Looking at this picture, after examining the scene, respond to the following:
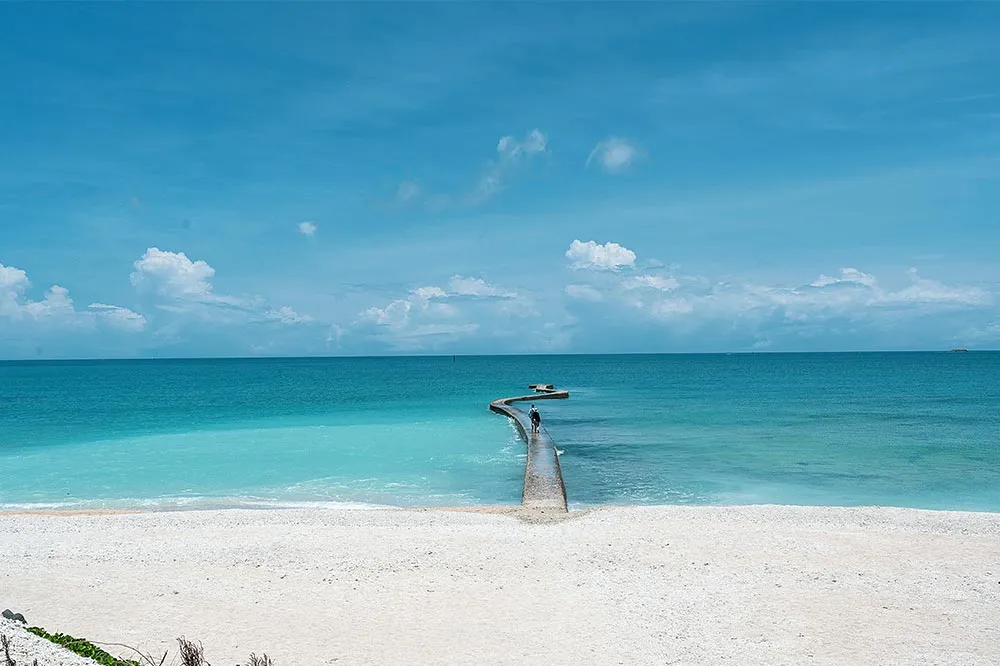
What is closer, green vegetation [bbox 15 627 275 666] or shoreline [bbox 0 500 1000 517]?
green vegetation [bbox 15 627 275 666]

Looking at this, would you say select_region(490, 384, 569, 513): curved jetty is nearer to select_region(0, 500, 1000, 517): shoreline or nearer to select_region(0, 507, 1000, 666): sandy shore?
select_region(0, 500, 1000, 517): shoreline

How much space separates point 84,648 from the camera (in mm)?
8016

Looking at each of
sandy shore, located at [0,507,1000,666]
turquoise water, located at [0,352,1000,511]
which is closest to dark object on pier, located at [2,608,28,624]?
sandy shore, located at [0,507,1000,666]

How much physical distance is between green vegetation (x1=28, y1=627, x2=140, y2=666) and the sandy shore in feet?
2.41

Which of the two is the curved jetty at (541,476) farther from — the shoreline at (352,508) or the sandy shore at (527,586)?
the sandy shore at (527,586)

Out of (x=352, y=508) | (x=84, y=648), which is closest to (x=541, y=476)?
(x=352, y=508)

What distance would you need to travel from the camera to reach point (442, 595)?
426 inches

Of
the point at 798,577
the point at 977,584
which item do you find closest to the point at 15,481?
the point at 798,577

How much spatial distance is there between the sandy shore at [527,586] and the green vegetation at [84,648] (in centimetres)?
73

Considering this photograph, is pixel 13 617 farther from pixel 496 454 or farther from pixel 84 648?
pixel 496 454

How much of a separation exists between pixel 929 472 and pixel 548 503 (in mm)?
13146

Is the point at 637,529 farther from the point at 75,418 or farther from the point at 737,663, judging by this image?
the point at 75,418

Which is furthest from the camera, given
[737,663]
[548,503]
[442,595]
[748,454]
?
[748,454]

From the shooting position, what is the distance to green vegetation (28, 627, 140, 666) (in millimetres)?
7633
